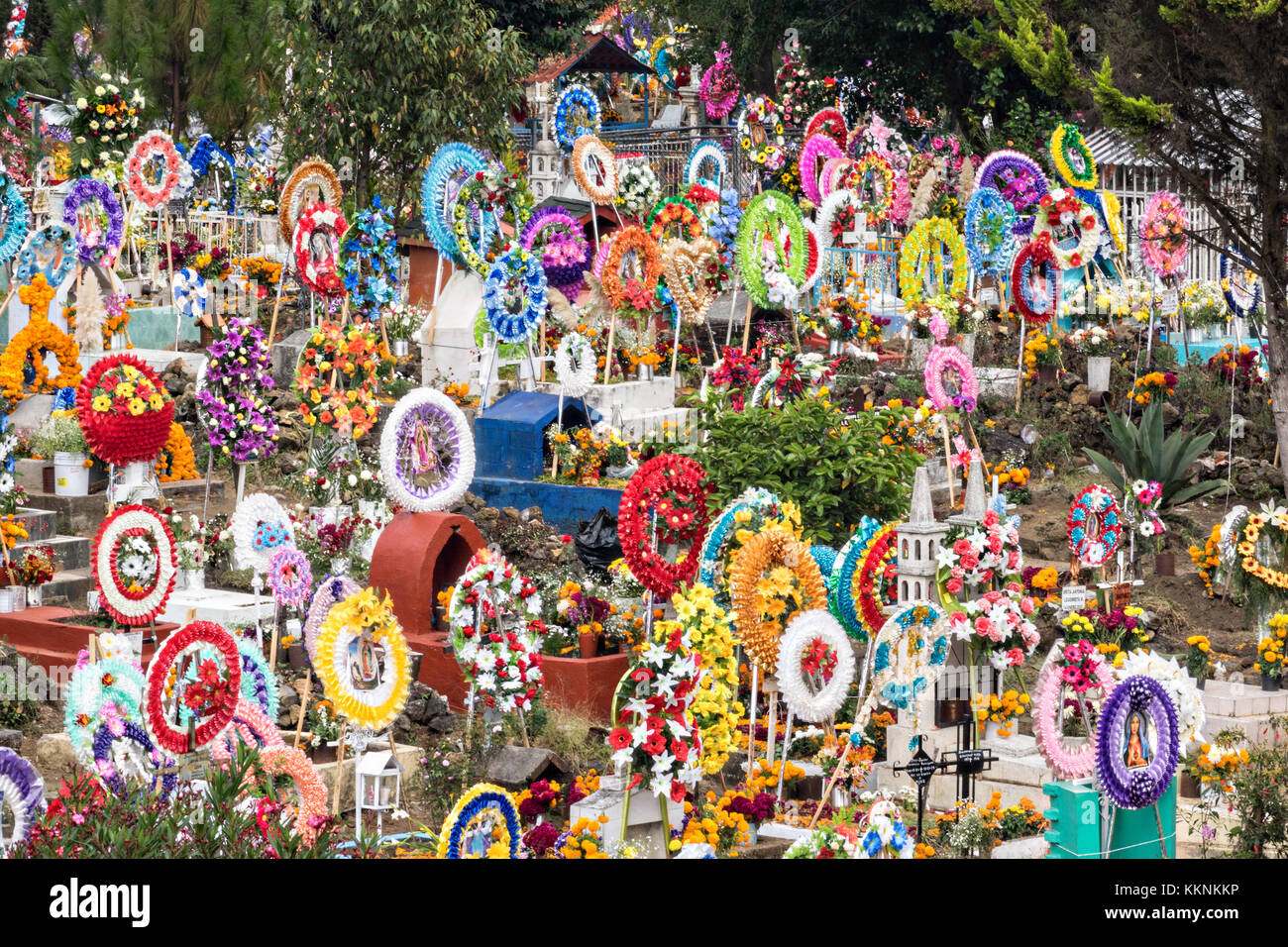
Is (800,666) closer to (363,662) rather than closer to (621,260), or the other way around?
(363,662)

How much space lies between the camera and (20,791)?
408 inches

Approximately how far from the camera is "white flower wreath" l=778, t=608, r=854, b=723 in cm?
1293

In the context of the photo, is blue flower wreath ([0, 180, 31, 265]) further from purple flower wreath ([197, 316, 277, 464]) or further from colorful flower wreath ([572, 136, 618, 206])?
colorful flower wreath ([572, 136, 618, 206])

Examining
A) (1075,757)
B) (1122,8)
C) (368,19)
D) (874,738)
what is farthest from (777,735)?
(368,19)

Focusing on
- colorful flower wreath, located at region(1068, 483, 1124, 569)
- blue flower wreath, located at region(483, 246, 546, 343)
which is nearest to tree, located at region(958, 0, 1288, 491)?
colorful flower wreath, located at region(1068, 483, 1124, 569)

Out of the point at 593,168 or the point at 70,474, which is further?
the point at 593,168

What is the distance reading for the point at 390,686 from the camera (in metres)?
12.3

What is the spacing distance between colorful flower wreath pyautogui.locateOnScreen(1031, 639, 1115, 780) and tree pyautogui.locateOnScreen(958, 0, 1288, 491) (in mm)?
7555

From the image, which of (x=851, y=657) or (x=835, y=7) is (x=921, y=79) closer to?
(x=835, y=7)

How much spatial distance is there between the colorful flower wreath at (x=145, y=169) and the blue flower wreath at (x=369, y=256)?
10.1 feet

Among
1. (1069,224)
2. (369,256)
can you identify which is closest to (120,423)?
(369,256)

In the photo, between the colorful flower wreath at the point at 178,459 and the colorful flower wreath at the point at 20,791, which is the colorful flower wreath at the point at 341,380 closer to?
the colorful flower wreath at the point at 178,459

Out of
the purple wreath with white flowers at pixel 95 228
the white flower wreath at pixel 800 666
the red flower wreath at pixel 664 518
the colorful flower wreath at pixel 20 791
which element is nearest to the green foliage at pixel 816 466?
the red flower wreath at pixel 664 518

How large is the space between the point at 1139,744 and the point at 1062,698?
2.63 feet
